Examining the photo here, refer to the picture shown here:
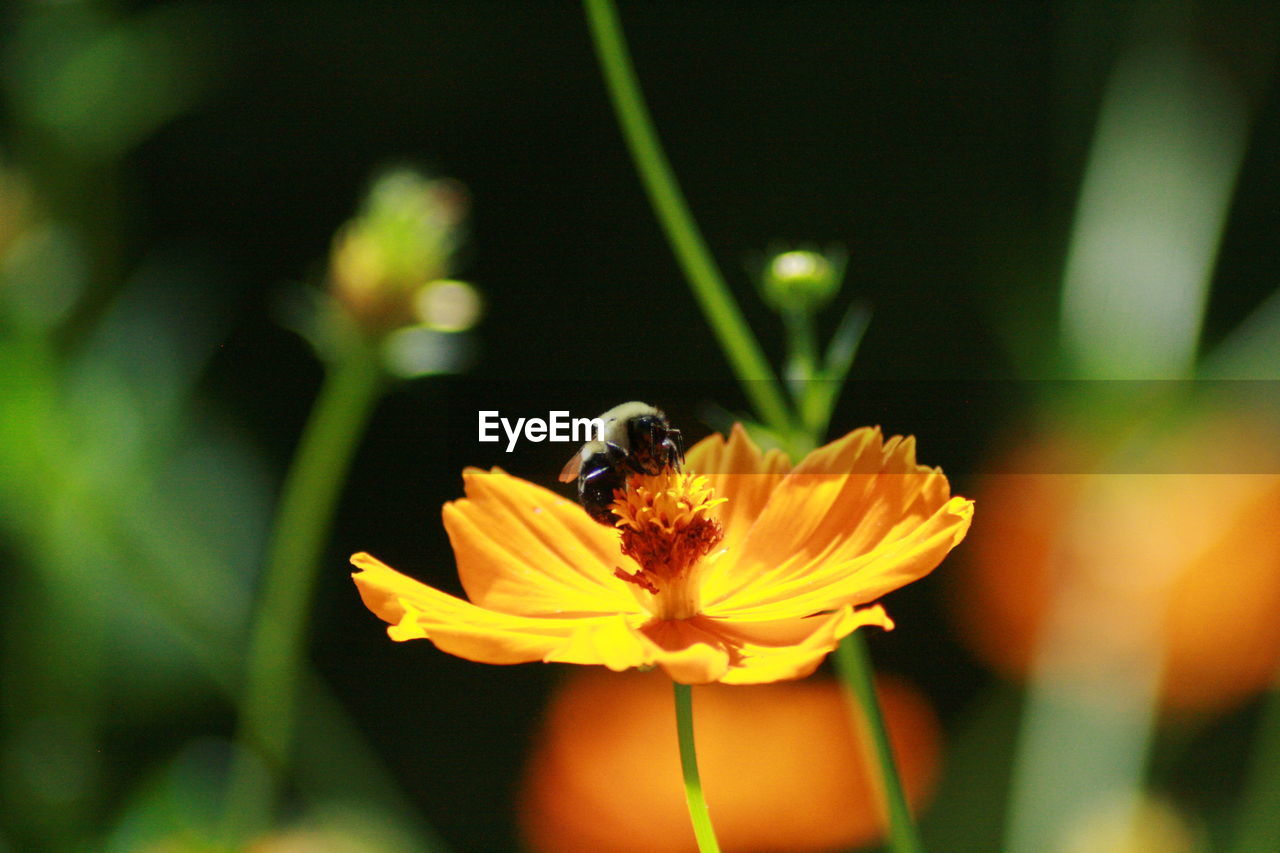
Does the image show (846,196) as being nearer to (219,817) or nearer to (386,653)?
(386,653)

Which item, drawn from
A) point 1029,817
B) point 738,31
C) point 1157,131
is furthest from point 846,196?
point 1029,817

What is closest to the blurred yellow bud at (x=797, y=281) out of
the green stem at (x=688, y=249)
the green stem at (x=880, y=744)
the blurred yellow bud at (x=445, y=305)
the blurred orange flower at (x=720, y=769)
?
the green stem at (x=688, y=249)

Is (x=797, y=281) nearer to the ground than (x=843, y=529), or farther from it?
farther from it

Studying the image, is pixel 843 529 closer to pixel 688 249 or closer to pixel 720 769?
pixel 688 249

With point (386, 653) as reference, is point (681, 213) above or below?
above

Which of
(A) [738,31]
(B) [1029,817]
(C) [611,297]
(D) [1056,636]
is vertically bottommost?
(B) [1029,817]

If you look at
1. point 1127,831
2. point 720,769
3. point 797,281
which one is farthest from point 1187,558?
point 797,281

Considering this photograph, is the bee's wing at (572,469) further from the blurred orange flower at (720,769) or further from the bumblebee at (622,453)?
the blurred orange flower at (720,769)
